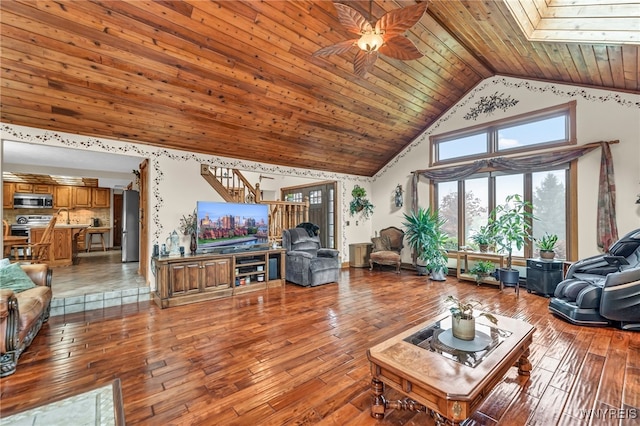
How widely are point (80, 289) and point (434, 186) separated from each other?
6.83 metres

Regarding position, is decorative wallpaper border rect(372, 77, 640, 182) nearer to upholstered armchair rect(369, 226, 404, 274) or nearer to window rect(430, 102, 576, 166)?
window rect(430, 102, 576, 166)

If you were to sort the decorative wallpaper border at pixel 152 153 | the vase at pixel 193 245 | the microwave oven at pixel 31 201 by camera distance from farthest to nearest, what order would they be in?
the microwave oven at pixel 31 201
the vase at pixel 193 245
the decorative wallpaper border at pixel 152 153

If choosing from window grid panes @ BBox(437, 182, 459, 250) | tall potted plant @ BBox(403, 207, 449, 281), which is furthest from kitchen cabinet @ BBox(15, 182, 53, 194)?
window grid panes @ BBox(437, 182, 459, 250)

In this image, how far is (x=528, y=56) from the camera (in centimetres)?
396

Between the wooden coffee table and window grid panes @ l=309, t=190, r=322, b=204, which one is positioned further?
window grid panes @ l=309, t=190, r=322, b=204

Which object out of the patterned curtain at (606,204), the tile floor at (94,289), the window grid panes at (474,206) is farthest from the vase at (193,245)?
the patterned curtain at (606,204)

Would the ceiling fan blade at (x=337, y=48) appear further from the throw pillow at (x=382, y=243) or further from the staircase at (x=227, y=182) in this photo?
the throw pillow at (x=382, y=243)

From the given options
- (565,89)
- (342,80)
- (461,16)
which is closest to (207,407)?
(342,80)

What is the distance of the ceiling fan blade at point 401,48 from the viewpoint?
2.48 meters

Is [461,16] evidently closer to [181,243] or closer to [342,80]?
[342,80]

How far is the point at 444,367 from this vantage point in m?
1.53

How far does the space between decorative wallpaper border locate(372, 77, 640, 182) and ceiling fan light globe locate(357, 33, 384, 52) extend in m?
4.13

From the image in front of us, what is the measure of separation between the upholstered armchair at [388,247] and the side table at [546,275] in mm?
2429

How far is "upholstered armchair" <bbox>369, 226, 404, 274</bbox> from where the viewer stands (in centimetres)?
607
